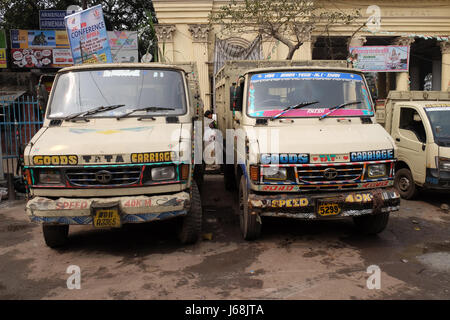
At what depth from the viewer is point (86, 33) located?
843 centimetres

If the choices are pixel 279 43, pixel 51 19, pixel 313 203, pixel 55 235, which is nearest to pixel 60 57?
pixel 51 19

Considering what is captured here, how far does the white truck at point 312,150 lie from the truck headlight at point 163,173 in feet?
3.11

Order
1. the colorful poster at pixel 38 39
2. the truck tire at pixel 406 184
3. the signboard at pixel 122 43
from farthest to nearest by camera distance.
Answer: the colorful poster at pixel 38 39 < the signboard at pixel 122 43 < the truck tire at pixel 406 184

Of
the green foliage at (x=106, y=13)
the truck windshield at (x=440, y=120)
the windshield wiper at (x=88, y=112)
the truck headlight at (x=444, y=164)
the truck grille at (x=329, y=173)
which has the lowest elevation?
the truck headlight at (x=444, y=164)

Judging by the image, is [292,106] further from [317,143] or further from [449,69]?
[449,69]

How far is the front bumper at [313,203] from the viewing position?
4.33 meters

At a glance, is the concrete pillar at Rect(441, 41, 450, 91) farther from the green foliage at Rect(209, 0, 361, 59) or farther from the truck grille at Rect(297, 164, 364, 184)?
the truck grille at Rect(297, 164, 364, 184)

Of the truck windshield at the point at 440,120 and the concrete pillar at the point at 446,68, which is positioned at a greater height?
the concrete pillar at the point at 446,68

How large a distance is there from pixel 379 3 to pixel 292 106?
45.8 feet

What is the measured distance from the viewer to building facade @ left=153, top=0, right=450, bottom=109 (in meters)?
15.2

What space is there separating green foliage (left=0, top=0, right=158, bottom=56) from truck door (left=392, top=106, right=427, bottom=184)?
13071mm

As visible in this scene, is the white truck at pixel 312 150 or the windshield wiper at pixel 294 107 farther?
the windshield wiper at pixel 294 107

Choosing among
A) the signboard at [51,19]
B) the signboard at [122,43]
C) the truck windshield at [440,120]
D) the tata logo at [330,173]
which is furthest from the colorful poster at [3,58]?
the tata logo at [330,173]

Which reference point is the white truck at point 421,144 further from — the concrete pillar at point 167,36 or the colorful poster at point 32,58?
the colorful poster at point 32,58
